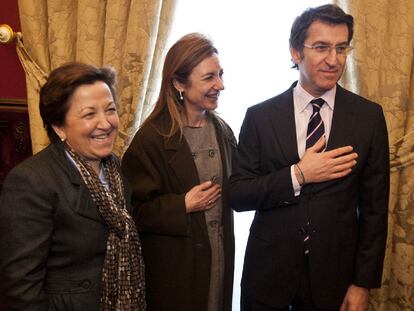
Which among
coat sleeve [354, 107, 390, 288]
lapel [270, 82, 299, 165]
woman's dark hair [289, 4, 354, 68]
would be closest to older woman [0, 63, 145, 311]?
lapel [270, 82, 299, 165]

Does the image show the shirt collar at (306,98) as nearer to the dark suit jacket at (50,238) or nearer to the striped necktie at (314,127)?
the striped necktie at (314,127)

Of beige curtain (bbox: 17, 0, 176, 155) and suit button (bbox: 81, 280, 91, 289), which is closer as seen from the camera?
suit button (bbox: 81, 280, 91, 289)

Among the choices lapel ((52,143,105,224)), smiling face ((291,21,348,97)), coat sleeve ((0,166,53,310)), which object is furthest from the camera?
smiling face ((291,21,348,97))

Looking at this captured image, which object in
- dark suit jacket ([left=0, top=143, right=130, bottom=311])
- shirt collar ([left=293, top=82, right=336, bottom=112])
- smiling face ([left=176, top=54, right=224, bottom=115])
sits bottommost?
dark suit jacket ([left=0, top=143, right=130, bottom=311])

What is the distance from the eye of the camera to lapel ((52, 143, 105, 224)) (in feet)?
4.78

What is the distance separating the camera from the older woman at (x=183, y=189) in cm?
181

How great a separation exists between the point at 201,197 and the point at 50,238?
0.63 meters

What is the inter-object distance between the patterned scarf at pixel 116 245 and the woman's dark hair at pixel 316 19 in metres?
0.84

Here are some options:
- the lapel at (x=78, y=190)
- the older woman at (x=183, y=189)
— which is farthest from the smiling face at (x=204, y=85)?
the lapel at (x=78, y=190)

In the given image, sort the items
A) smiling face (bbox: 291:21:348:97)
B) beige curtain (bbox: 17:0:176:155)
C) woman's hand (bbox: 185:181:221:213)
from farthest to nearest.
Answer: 1. beige curtain (bbox: 17:0:176:155)
2. woman's hand (bbox: 185:181:221:213)
3. smiling face (bbox: 291:21:348:97)

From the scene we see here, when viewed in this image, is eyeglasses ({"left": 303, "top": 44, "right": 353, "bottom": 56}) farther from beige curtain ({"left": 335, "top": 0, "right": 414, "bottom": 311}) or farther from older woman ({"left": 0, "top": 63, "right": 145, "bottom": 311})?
older woman ({"left": 0, "top": 63, "right": 145, "bottom": 311})

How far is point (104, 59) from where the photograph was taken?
2.24 meters

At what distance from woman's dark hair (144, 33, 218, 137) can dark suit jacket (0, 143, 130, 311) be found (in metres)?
0.52

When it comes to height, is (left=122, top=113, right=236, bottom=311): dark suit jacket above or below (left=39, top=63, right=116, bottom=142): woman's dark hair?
below
